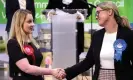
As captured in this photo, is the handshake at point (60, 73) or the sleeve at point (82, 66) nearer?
the sleeve at point (82, 66)

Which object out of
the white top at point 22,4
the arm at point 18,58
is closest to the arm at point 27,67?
the arm at point 18,58

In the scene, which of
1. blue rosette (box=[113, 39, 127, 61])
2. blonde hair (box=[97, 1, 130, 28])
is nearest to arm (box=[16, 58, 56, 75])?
blue rosette (box=[113, 39, 127, 61])

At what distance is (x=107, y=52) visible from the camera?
3.66m

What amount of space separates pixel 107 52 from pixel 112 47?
0.07 m

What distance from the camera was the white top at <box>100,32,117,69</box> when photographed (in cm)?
363

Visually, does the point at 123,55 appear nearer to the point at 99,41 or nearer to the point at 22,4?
the point at 99,41

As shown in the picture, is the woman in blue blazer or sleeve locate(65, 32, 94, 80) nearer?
the woman in blue blazer

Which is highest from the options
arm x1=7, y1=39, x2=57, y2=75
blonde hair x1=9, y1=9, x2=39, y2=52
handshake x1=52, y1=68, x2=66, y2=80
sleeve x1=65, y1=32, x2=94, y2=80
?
blonde hair x1=9, y1=9, x2=39, y2=52

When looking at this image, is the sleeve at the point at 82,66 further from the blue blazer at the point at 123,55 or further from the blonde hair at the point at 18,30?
the blonde hair at the point at 18,30

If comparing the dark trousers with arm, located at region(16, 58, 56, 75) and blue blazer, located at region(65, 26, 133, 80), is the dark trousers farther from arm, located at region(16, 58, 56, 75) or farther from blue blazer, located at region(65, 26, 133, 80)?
arm, located at region(16, 58, 56, 75)

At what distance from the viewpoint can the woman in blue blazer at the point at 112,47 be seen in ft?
11.9

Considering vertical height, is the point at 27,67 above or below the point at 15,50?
below

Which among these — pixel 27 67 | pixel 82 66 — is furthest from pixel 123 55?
pixel 27 67

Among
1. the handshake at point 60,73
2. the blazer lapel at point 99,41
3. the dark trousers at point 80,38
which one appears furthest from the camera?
the dark trousers at point 80,38
